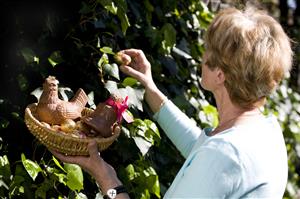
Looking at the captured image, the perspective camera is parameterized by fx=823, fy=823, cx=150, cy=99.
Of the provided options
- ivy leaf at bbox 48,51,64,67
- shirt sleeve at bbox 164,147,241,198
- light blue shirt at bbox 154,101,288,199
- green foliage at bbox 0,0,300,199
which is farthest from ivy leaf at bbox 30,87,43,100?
shirt sleeve at bbox 164,147,241,198

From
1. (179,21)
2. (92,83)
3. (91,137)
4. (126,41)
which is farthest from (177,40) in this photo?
(91,137)

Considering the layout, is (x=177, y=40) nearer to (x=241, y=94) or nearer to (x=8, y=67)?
(x=8, y=67)

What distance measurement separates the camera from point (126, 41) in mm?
3191

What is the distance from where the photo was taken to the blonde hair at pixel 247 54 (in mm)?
2234

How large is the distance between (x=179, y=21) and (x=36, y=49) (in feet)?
2.98

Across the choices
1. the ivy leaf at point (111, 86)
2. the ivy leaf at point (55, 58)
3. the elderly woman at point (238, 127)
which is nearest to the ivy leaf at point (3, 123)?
the ivy leaf at point (55, 58)

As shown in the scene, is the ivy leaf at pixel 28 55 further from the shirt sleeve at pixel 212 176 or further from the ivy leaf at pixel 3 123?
the shirt sleeve at pixel 212 176

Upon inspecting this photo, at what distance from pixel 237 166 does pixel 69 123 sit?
21.5 inches

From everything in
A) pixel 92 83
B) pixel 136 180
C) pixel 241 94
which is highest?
pixel 241 94

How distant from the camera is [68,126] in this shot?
93.6 inches

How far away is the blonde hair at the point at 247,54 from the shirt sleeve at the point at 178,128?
18.6 inches

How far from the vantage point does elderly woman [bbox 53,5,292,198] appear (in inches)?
83.0

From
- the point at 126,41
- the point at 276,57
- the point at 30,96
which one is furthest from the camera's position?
the point at 126,41

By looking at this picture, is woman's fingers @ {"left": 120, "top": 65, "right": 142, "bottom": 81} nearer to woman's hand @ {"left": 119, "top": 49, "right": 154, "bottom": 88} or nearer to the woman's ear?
woman's hand @ {"left": 119, "top": 49, "right": 154, "bottom": 88}
